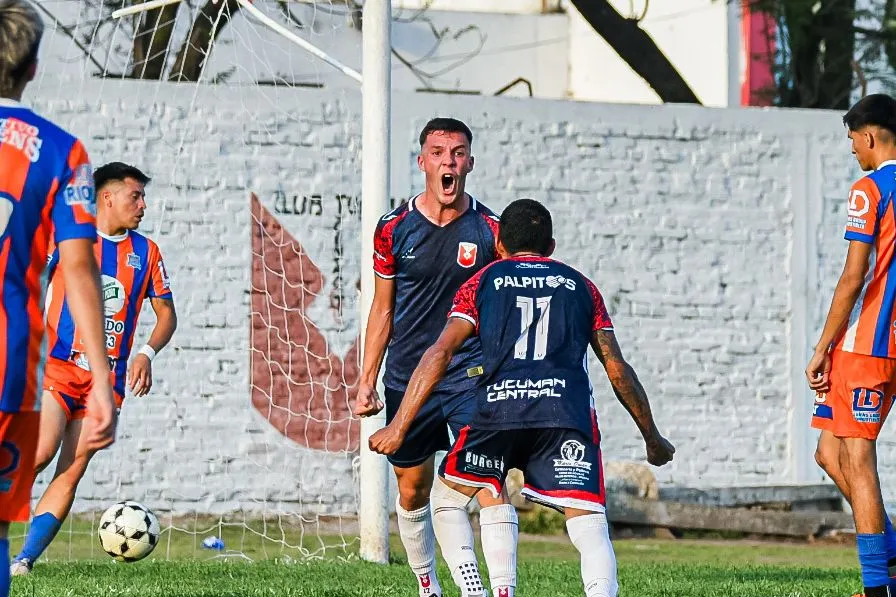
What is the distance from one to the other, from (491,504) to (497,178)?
718cm

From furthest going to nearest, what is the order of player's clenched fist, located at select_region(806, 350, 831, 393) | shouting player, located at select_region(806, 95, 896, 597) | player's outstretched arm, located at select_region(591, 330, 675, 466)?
player's clenched fist, located at select_region(806, 350, 831, 393), shouting player, located at select_region(806, 95, 896, 597), player's outstretched arm, located at select_region(591, 330, 675, 466)

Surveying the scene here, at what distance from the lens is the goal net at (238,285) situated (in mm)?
11844

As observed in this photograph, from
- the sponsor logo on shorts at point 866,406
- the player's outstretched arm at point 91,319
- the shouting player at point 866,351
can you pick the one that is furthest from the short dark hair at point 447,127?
the player's outstretched arm at point 91,319

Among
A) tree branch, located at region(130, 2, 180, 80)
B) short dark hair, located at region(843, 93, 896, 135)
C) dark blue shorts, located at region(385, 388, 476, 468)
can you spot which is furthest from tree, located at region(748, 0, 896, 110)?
dark blue shorts, located at region(385, 388, 476, 468)

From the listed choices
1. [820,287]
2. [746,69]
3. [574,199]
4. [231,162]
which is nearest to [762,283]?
[820,287]

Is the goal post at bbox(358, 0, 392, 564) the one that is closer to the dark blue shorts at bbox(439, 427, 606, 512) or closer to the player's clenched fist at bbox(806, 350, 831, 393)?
the player's clenched fist at bbox(806, 350, 831, 393)

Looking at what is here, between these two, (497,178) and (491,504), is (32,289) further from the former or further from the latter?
(497,178)

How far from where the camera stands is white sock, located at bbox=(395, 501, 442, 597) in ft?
21.5

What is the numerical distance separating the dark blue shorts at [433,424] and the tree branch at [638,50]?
895cm

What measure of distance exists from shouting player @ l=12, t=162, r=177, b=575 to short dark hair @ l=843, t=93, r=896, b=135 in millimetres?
3722

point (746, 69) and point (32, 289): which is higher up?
point (746, 69)

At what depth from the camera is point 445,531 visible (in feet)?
19.5

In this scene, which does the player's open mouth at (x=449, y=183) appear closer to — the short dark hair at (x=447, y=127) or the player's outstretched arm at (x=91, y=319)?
the short dark hair at (x=447, y=127)

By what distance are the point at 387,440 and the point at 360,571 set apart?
3107mm
